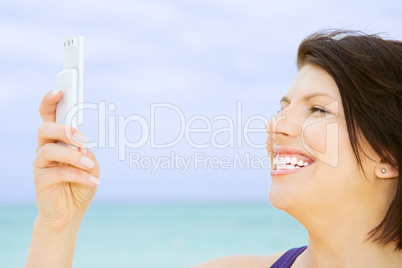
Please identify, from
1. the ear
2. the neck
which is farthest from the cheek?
the neck

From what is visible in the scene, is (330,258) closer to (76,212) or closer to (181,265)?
(76,212)

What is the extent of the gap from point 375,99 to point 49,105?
162 cm

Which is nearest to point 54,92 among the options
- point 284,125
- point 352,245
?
point 284,125

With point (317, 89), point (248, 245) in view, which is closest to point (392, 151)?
point (317, 89)

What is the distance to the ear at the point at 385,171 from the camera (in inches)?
105

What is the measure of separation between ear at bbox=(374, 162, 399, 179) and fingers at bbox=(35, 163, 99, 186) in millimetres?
1442

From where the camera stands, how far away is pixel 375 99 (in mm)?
2660

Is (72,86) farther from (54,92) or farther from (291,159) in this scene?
(291,159)

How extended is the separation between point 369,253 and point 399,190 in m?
0.37

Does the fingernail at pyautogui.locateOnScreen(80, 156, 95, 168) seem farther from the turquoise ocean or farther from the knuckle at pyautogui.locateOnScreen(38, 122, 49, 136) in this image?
the turquoise ocean

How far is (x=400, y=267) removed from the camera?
2729 millimetres

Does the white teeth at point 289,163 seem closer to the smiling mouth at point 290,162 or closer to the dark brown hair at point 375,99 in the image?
the smiling mouth at point 290,162

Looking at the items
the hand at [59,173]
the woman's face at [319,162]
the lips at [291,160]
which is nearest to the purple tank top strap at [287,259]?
the woman's face at [319,162]

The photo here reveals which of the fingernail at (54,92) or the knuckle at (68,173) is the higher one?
the fingernail at (54,92)
